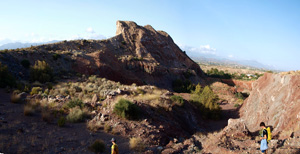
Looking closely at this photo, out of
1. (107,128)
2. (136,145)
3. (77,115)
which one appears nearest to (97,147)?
(136,145)

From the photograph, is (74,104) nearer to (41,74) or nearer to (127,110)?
(127,110)

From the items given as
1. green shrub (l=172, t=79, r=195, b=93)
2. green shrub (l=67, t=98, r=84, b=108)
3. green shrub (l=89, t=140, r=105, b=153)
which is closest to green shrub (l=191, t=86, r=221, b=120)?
green shrub (l=67, t=98, r=84, b=108)

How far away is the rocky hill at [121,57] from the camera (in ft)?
77.3

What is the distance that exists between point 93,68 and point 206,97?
1618 cm

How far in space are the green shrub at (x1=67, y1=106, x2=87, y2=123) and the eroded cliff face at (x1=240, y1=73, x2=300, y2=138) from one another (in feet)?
31.3

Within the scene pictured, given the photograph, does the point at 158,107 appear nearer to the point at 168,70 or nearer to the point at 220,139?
the point at 220,139

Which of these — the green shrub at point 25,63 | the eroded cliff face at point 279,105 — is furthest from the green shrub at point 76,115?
the green shrub at point 25,63

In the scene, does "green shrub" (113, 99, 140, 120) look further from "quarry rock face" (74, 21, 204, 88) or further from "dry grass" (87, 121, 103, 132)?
"quarry rock face" (74, 21, 204, 88)

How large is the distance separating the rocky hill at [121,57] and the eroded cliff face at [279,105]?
64.1 feet

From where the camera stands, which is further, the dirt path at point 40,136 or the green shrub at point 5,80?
the green shrub at point 5,80

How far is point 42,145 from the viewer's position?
669 centimetres

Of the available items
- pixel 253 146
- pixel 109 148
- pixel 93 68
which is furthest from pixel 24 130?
pixel 93 68

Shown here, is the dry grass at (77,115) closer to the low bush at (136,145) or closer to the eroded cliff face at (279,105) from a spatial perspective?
the low bush at (136,145)

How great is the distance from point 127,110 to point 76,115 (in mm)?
2718
